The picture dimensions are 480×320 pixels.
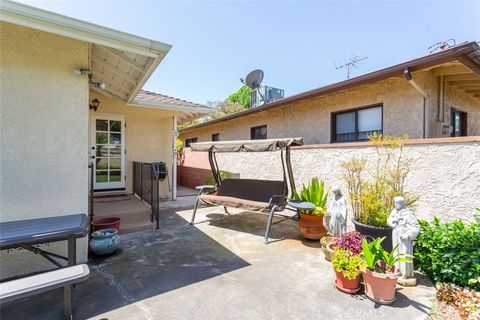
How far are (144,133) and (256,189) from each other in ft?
16.1

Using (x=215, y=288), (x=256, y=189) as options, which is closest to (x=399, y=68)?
(x=256, y=189)

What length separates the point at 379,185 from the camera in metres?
4.27

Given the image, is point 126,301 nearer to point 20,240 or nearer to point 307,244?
point 20,240

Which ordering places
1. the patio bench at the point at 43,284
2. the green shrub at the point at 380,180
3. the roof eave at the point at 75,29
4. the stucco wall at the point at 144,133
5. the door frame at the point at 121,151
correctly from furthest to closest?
the stucco wall at the point at 144,133 < the door frame at the point at 121,151 < the green shrub at the point at 380,180 < the roof eave at the point at 75,29 < the patio bench at the point at 43,284

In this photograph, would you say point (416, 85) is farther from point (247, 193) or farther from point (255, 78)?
point (255, 78)

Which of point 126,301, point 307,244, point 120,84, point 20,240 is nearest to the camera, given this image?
point 20,240

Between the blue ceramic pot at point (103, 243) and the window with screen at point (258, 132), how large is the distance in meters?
7.37

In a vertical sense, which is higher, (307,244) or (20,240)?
(20,240)

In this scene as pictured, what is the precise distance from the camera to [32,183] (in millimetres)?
3424

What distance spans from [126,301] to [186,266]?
107 centimetres

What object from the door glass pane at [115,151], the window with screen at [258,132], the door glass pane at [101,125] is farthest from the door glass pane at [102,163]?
the window with screen at [258,132]

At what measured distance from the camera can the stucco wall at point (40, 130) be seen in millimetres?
3264

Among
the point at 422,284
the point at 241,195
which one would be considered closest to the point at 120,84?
the point at 241,195

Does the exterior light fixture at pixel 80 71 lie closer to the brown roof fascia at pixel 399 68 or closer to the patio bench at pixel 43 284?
the patio bench at pixel 43 284
